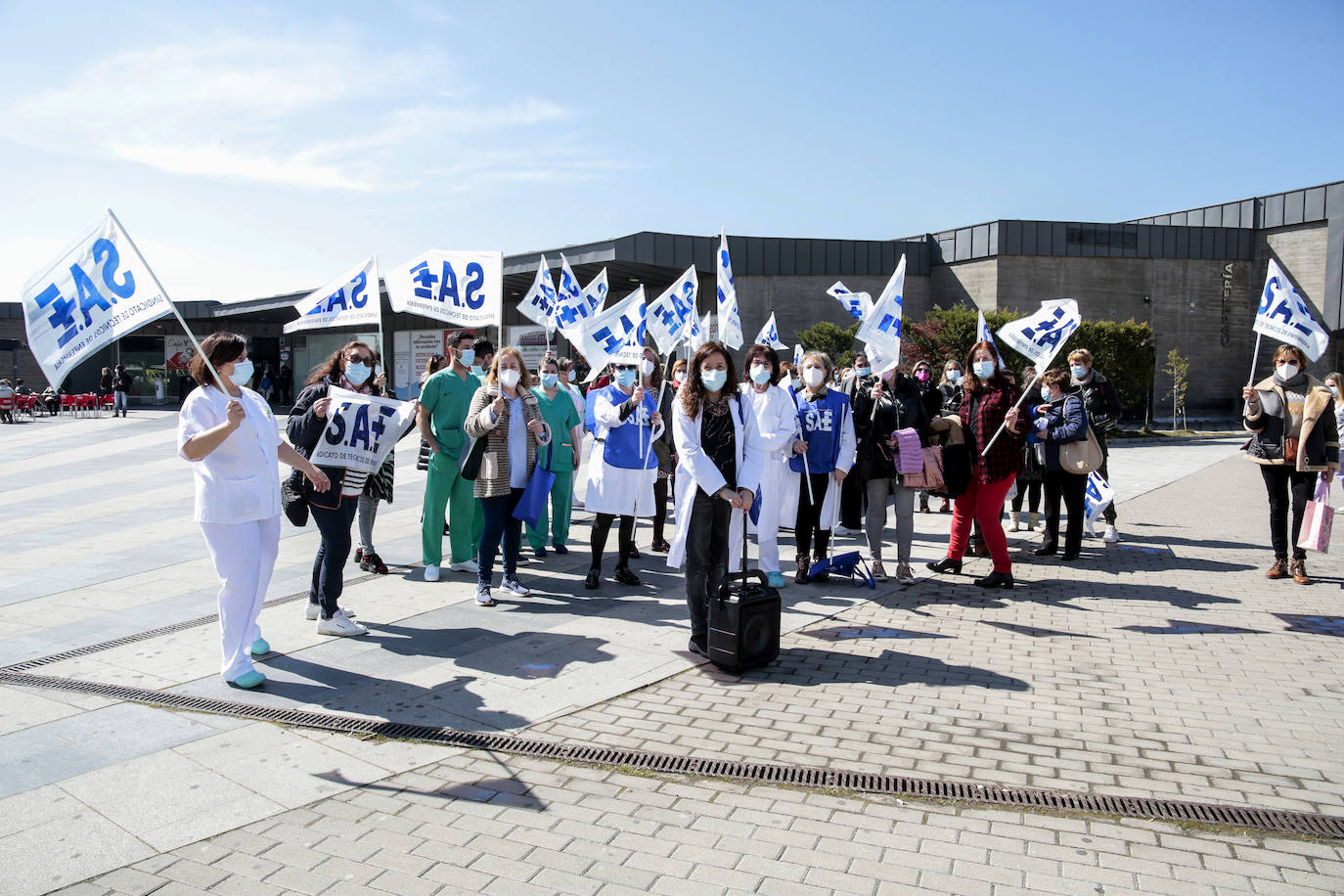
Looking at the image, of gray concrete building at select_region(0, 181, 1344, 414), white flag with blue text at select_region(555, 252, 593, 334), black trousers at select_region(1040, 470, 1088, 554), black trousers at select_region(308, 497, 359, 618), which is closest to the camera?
black trousers at select_region(308, 497, 359, 618)

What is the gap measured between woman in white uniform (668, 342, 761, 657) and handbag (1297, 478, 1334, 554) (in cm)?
502

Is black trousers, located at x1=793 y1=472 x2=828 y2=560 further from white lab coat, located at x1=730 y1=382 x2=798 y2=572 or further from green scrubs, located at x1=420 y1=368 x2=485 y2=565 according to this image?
green scrubs, located at x1=420 y1=368 x2=485 y2=565

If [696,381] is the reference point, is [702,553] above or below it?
below

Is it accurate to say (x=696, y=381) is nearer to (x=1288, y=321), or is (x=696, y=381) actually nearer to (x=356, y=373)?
(x=356, y=373)

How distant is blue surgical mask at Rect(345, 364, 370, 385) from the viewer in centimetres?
696

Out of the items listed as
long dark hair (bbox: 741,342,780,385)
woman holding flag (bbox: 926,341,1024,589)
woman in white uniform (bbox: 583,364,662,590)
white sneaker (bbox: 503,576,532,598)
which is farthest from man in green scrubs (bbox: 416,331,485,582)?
woman holding flag (bbox: 926,341,1024,589)

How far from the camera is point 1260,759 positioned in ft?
14.2

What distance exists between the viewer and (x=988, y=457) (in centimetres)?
788

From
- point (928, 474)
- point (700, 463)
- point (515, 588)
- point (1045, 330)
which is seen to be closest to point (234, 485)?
point (700, 463)

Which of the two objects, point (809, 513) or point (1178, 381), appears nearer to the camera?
point (809, 513)

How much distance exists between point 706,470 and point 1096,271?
3356 cm

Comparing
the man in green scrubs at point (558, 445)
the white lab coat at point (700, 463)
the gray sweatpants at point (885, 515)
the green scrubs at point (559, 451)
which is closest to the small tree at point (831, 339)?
the man in green scrubs at point (558, 445)

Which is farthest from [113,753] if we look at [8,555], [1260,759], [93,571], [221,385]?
[8,555]

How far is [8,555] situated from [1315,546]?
38.3ft
